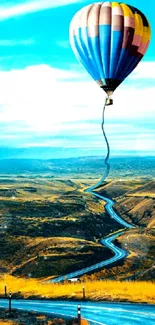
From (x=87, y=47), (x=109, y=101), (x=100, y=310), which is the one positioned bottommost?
(x=100, y=310)

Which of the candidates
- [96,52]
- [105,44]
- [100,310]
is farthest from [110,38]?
[100,310]

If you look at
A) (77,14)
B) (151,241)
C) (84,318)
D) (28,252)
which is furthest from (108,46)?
(151,241)

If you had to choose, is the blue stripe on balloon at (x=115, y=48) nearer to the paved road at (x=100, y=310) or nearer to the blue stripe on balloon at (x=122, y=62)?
the blue stripe on balloon at (x=122, y=62)

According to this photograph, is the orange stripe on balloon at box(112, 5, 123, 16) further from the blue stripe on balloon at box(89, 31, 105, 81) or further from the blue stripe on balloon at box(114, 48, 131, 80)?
the blue stripe on balloon at box(114, 48, 131, 80)

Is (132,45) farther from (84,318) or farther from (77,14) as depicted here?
(84,318)

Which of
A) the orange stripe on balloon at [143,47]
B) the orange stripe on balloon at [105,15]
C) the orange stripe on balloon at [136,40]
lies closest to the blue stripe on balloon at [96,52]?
the orange stripe on balloon at [105,15]

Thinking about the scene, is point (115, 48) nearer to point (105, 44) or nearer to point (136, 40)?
point (105, 44)
